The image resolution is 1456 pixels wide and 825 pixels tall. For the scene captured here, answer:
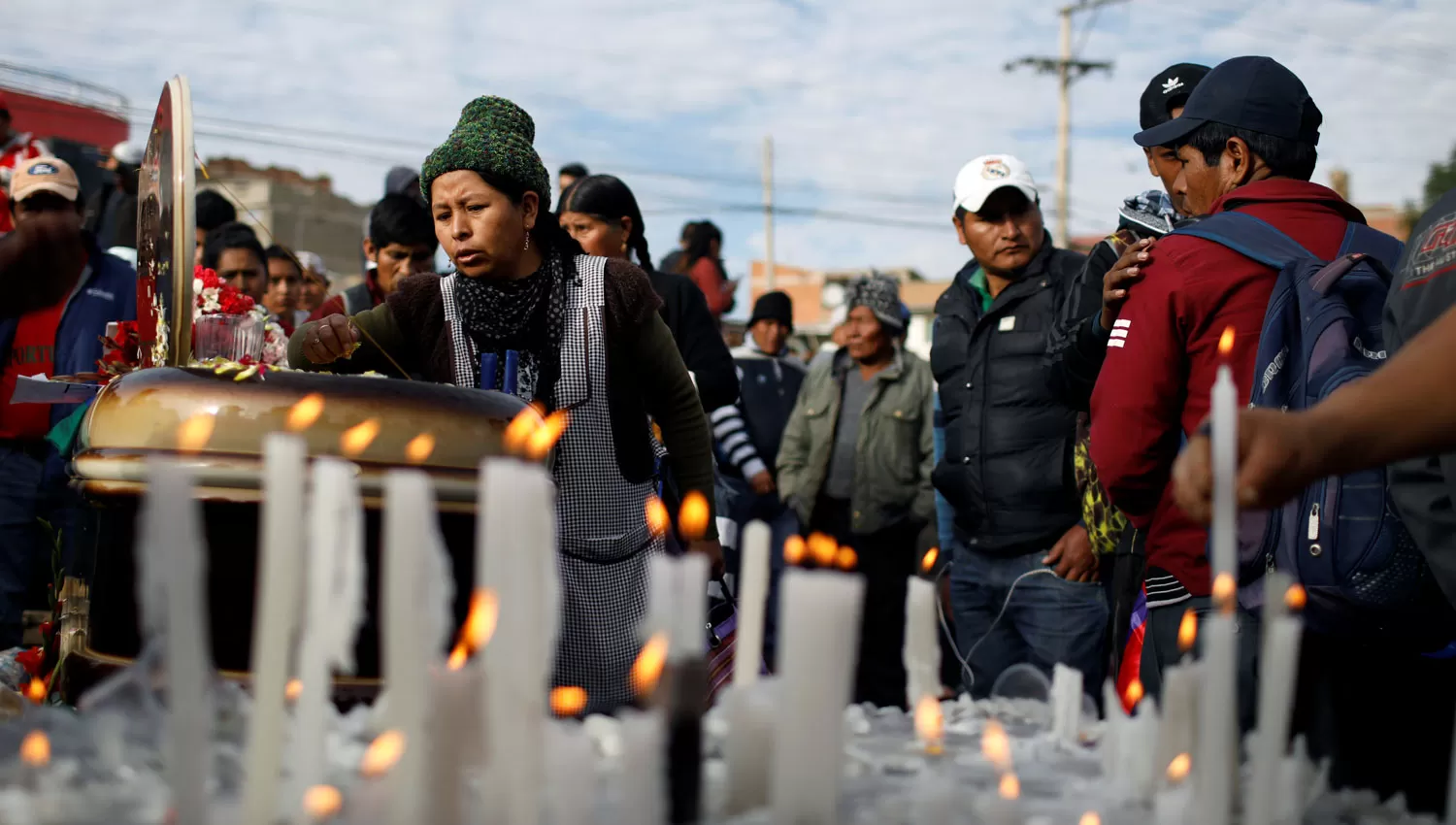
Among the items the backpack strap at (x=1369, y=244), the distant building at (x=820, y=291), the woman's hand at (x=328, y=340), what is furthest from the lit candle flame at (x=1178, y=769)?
the distant building at (x=820, y=291)

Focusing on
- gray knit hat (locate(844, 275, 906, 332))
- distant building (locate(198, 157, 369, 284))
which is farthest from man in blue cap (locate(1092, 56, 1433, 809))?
distant building (locate(198, 157, 369, 284))

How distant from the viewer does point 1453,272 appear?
1.66 m

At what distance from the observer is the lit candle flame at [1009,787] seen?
1106 mm

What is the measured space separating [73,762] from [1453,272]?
1711 millimetres

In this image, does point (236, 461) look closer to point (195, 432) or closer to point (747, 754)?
point (195, 432)

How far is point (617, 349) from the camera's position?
3225mm

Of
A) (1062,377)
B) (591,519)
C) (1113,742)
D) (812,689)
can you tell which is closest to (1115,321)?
(1062,377)

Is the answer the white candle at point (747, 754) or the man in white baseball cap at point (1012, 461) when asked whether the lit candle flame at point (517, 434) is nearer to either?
the white candle at point (747, 754)

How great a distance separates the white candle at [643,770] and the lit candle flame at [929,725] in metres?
0.55

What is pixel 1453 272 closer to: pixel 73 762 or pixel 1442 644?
pixel 1442 644

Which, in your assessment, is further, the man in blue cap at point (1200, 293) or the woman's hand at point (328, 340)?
the woman's hand at point (328, 340)

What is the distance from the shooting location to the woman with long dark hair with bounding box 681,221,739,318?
7.91 metres

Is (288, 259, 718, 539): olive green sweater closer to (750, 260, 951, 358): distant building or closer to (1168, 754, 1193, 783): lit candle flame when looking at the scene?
(1168, 754, 1193, 783): lit candle flame

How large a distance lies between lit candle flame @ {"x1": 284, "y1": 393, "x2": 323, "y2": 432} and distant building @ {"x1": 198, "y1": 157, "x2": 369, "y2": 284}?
3660cm
